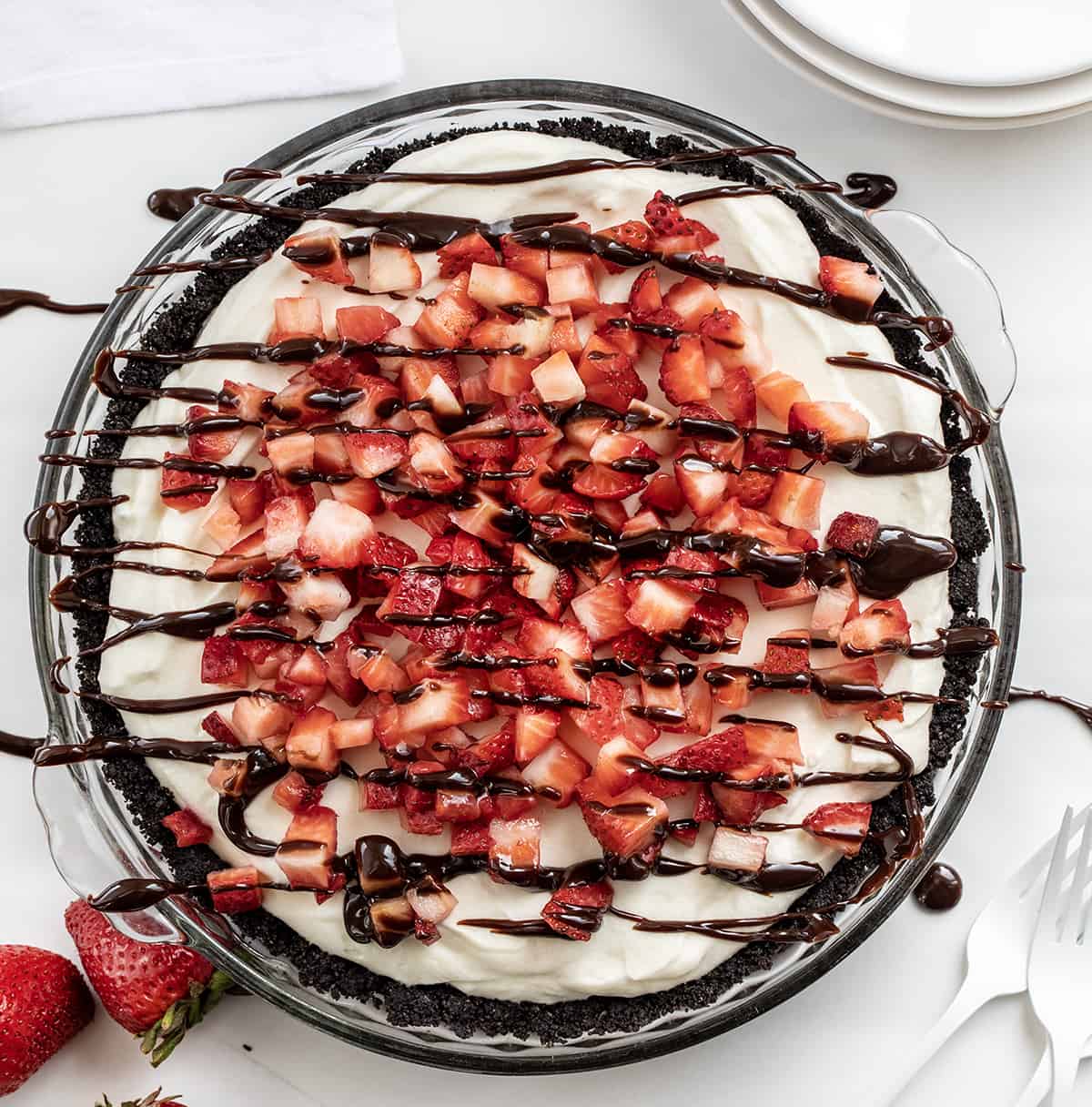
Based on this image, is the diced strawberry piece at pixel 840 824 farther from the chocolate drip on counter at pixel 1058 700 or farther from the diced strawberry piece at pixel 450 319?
the diced strawberry piece at pixel 450 319

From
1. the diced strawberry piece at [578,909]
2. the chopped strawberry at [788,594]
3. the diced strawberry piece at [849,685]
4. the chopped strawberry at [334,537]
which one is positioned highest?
the chopped strawberry at [334,537]

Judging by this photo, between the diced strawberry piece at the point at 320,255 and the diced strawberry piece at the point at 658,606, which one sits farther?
the diced strawberry piece at the point at 320,255

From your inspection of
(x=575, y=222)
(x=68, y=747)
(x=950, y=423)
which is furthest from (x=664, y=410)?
(x=68, y=747)

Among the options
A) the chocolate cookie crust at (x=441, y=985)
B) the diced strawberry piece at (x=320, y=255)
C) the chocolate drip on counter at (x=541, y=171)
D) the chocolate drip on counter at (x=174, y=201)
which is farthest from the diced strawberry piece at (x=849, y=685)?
the chocolate drip on counter at (x=174, y=201)

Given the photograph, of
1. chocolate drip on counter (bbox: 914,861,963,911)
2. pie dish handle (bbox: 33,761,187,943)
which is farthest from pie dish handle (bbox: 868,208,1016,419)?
pie dish handle (bbox: 33,761,187,943)

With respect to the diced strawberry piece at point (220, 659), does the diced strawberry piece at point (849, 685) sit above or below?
below

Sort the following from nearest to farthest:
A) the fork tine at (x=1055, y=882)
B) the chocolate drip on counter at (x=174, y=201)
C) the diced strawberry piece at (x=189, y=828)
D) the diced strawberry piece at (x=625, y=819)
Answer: the diced strawberry piece at (x=625, y=819) < the diced strawberry piece at (x=189, y=828) < the fork tine at (x=1055, y=882) < the chocolate drip on counter at (x=174, y=201)
